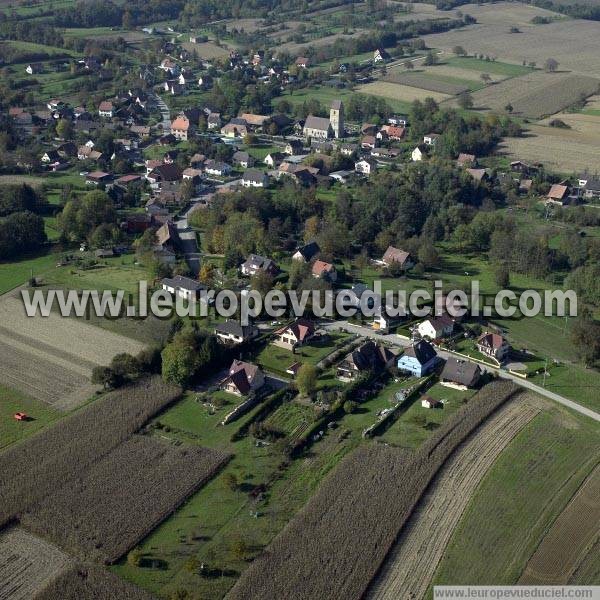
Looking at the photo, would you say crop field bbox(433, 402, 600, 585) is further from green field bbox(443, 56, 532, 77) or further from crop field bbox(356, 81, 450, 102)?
green field bbox(443, 56, 532, 77)

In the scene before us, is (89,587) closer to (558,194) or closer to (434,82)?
(558,194)

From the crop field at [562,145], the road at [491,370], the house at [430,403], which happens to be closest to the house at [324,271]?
the road at [491,370]

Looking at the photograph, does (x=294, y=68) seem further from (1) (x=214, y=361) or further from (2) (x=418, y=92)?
(1) (x=214, y=361)

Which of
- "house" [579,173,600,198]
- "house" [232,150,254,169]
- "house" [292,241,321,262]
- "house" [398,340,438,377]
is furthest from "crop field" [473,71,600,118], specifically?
"house" [398,340,438,377]

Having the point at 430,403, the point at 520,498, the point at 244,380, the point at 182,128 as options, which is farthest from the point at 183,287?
the point at 182,128

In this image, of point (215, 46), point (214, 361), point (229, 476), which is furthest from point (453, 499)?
point (215, 46)

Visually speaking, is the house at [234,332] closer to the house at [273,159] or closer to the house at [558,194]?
the house at [558,194]
